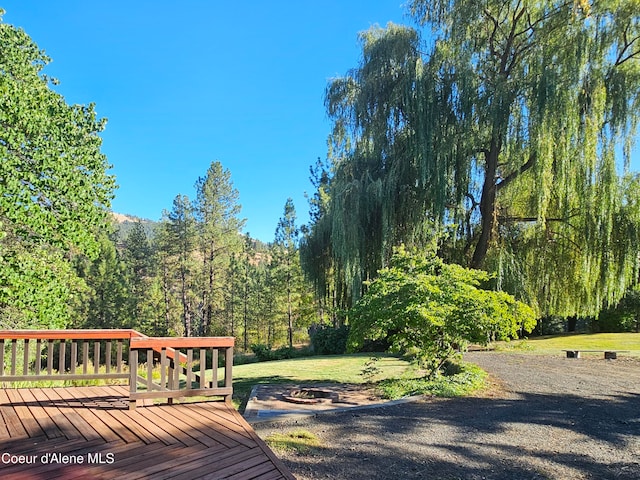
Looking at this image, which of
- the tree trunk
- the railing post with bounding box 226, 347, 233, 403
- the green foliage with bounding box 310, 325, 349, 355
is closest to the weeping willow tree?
the tree trunk

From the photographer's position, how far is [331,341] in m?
15.4

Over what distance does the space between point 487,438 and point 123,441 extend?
11.0 ft

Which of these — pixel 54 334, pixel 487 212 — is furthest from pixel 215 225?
pixel 54 334

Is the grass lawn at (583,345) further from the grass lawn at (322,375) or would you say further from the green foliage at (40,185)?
the green foliage at (40,185)

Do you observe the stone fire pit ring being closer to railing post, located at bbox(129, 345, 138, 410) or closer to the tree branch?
railing post, located at bbox(129, 345, 138, 410)

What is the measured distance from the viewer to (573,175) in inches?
372

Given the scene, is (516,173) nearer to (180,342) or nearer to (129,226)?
(180,342)

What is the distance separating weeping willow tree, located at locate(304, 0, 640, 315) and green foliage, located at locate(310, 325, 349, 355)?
15.8 ft

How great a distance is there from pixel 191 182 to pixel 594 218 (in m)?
26.2

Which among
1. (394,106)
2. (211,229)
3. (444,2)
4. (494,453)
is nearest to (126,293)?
(211,229)

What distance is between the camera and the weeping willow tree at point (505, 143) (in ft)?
30.7

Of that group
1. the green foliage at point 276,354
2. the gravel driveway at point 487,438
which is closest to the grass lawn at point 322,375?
the gravel driveway at point 487,438

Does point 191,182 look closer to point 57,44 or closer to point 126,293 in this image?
point 126,293

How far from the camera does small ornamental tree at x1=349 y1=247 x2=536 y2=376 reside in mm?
6168
